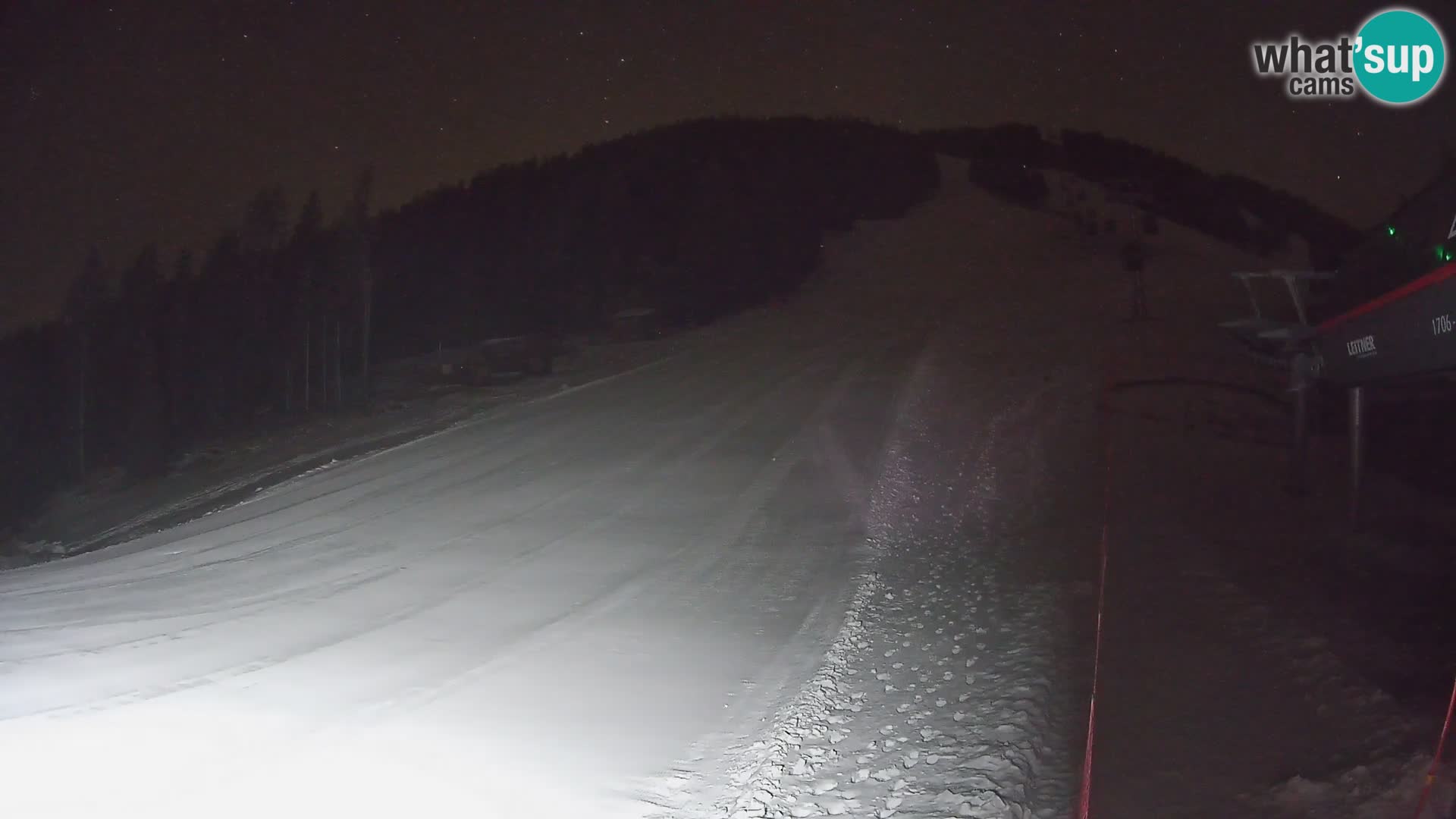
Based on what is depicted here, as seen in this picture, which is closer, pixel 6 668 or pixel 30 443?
pixel 6 668

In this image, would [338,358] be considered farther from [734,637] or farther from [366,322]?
[734,637]

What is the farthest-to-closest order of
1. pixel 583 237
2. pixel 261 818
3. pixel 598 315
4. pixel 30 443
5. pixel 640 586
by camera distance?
1. pixel 30 443
2. pixel 583 237
3. pixel 598 315
4. pixel 640 586
5. pixel 261 818

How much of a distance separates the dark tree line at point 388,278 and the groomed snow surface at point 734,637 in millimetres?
28624

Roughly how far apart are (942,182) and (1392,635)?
66513mm

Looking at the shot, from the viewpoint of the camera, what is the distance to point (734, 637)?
8258 mm

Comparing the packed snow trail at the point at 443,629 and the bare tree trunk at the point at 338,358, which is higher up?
the bare tree trunk at the point at 338,358

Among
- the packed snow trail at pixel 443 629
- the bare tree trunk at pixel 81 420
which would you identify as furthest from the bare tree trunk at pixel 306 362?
the packed snow trail at pixel 443 629

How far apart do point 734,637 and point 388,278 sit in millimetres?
67433

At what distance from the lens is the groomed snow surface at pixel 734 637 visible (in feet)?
17.7

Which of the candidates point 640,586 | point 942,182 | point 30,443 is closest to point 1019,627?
point 640,586

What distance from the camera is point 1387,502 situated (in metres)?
11.5

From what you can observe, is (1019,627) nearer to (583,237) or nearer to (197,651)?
(197,651)

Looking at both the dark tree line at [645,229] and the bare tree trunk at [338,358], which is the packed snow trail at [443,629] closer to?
the dark tree line at [645,229]

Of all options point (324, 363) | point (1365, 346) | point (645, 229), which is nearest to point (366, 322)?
point (324, 363)
